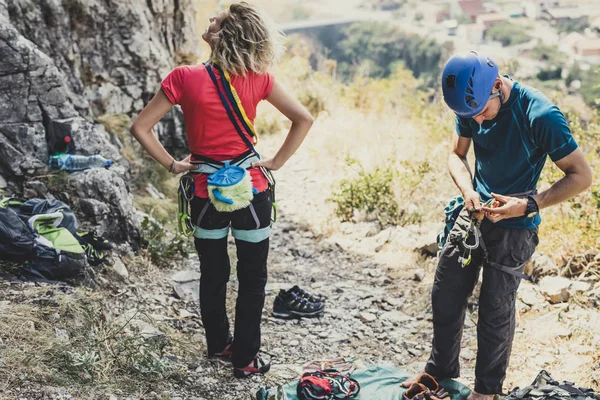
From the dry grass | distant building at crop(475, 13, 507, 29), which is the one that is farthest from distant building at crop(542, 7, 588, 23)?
the dry grass

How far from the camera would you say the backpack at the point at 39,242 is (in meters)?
3.90

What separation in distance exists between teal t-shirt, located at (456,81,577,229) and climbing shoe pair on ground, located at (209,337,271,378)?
5.45ft

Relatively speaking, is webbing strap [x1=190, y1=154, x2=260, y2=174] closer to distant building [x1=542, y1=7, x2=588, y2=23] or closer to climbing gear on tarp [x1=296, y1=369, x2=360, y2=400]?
climbing gear on tarp [x1=296, y1=369, x2=360, y2=400]

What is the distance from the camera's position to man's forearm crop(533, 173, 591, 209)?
2.78 m

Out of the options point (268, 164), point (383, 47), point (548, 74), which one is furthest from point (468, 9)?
point (268, 164)

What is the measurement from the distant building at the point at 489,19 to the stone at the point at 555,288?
40.9 metres

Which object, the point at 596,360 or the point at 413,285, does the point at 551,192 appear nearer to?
the point at 596,360

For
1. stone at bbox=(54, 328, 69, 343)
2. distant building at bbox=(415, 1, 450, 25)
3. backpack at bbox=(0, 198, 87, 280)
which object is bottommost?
stone at bbox=(54, 328, 69, 343)

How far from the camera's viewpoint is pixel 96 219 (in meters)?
4.88

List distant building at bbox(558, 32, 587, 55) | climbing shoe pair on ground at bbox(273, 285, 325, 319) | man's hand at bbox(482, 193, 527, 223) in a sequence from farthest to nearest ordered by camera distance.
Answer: distant building at bbox(558, 32, 587, 55) → climbing shoe pair on ground at bbox(273, 285, 325, 319) → man's hand at bbox(482, 193, 527, 223)

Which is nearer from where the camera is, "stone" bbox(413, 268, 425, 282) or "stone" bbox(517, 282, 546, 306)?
"stone" bbox(517, 282, 546, 306)

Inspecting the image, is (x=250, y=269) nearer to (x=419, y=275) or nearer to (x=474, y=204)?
(x=474, y=204)

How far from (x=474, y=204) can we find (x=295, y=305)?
2.05m

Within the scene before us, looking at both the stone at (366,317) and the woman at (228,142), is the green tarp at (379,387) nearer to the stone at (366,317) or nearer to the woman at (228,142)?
the woman at (228,142)
